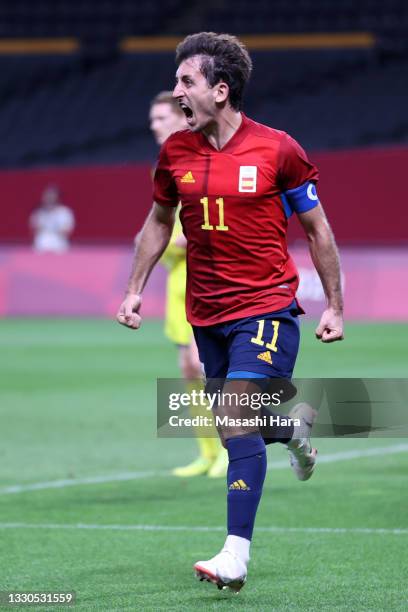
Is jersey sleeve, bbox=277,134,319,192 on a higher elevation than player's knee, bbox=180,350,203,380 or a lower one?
higher

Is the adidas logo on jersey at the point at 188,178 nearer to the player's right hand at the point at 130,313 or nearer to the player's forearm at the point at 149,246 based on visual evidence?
the player's forearm at the point at 149,246

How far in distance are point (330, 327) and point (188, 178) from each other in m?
0.83

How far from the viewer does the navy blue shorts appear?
5.38 metres

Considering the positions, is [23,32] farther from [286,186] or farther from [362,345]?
[286,186]

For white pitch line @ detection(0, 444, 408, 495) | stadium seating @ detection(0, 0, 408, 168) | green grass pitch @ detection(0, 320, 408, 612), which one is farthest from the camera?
stadium seating @ detection(0, 0, 408, 168)

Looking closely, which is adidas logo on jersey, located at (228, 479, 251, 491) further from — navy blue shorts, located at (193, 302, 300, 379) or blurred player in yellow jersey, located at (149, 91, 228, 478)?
blurred player in yellow jersey, located at (149, 91, 228, 478)

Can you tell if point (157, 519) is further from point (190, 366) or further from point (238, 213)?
point (238, 213)

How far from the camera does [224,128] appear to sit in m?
5.51

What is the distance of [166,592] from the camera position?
5348 millimetres

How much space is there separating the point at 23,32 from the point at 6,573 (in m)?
27.7

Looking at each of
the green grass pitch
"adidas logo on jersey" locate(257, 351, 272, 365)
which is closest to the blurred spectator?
the green grass pitch

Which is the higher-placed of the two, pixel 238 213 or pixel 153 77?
pixel 238 213

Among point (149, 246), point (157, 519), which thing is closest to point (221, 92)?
point (149, 246)

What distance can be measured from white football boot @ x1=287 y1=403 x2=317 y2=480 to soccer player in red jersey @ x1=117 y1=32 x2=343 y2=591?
0.21ft
